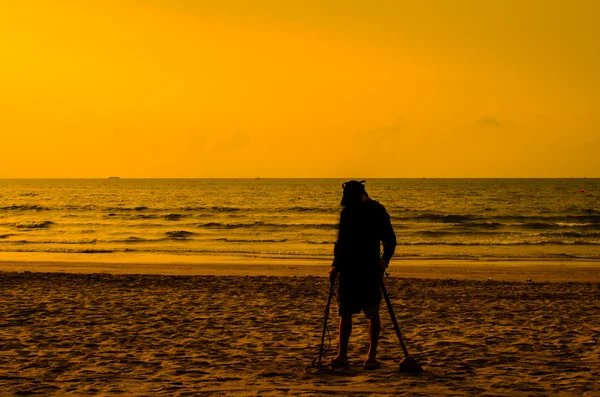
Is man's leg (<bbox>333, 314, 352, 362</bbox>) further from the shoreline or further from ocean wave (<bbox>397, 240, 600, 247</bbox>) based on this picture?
ocean wave (<bbox>397, 240, 600, 247</bbox>)

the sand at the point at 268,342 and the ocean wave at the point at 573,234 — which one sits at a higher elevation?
the sand at the point at 268,342

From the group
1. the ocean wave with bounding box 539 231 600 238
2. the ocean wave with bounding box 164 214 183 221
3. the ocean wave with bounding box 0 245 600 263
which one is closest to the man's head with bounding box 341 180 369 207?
the ocean wave with bounding box 0 245 600 263

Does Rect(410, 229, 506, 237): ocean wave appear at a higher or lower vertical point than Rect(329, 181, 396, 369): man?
lower

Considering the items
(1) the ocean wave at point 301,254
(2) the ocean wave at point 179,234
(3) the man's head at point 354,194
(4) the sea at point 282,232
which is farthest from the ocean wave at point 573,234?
(3) the man's head at point 354,194

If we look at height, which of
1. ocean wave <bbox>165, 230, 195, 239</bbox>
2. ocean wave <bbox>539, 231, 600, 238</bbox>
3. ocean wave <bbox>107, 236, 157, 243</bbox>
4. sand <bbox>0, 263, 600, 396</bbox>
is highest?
sand <bbox>0, 263, 600, 396</bbox>

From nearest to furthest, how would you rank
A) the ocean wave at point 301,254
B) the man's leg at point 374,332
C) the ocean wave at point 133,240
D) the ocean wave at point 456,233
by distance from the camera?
the man's leg at point 374,332 → the ocean wave at point 301,254 → the ocean wave at point 133,240 → the ocean wave at point 456,233

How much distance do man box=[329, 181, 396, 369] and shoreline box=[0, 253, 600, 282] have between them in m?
10.5

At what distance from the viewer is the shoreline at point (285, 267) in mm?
17312

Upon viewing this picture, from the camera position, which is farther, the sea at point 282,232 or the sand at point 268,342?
the sea at point 282,232

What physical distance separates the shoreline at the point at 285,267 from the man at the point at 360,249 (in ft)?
34.4

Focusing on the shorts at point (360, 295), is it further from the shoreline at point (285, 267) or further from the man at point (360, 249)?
A: the shoreline at point (285, 267)

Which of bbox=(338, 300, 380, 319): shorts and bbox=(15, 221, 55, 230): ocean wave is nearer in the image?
bbox=(338, 300, 380, 319): shorts

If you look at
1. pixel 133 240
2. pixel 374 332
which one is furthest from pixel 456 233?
pixel 374 332

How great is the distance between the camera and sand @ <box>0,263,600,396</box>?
6.12m
